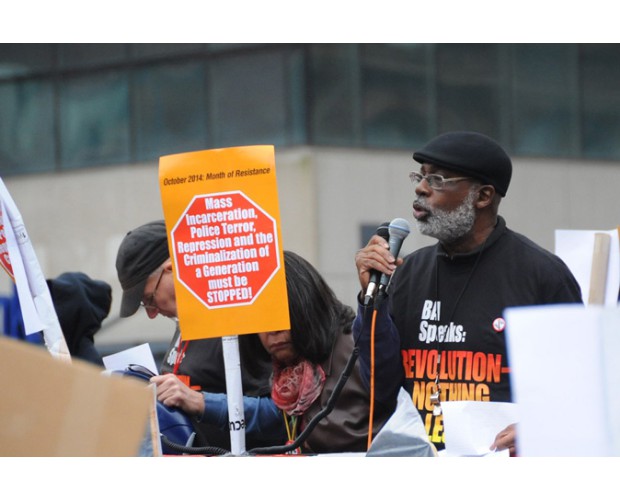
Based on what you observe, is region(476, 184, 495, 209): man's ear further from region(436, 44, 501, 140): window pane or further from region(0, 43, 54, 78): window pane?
region(0, 43, 54, 78): window pane

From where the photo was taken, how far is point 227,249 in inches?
149

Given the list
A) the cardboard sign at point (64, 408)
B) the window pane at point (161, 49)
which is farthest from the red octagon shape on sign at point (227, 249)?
the window pane at point (161, 49)

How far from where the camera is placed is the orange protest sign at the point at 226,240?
3.76 m

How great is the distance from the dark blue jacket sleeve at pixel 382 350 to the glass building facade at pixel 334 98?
13616 millimetres

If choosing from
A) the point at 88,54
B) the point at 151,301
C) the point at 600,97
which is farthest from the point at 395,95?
the point at 151,301

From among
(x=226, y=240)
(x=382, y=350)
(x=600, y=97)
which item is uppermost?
(x=600, y=97)

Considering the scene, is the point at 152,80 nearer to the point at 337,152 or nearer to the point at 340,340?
the point at 337,152

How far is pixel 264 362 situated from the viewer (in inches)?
177

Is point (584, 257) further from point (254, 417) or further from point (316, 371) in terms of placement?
point (254, 417)

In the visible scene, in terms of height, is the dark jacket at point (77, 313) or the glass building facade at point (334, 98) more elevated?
the glass building facade at point (334, 98)

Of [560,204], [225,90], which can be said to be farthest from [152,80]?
[560,204]

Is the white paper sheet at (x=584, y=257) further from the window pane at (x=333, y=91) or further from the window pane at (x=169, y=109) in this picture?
the window pane at (x=169, y=109)

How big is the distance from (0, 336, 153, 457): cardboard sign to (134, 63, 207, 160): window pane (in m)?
16.1

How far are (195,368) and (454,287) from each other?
3.64ft
